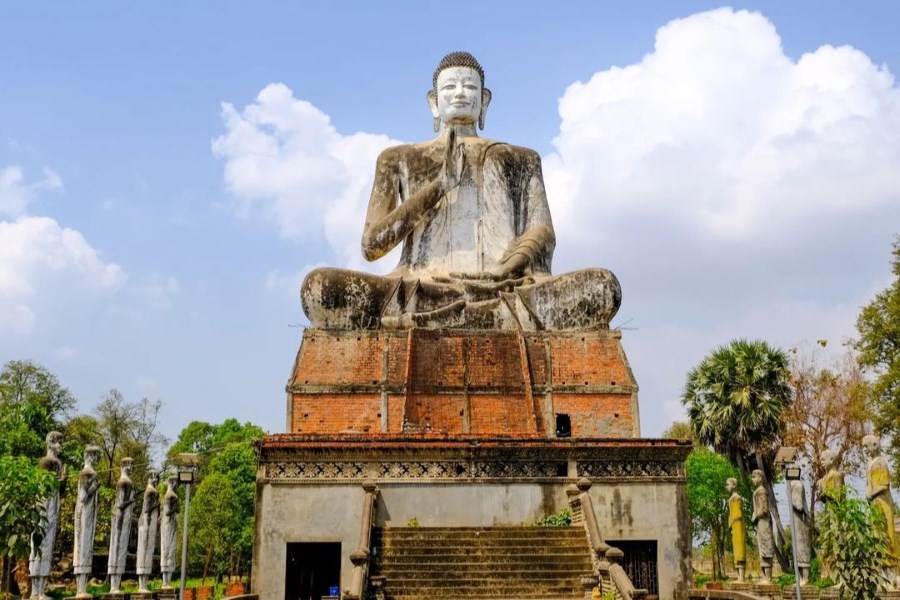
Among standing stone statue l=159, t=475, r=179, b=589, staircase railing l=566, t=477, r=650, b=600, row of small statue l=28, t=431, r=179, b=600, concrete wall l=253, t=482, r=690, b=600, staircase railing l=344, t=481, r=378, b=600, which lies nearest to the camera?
staircase railing l=566, t=477, r=650, b=600

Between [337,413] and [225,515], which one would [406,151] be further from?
[225,515]

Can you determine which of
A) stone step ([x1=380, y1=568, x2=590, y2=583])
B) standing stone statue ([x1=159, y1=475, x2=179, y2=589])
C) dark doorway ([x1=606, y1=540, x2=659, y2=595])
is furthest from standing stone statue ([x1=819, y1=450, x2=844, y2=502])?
standing stone statue ([x1=159, y1=475, x2=179, y2=589])

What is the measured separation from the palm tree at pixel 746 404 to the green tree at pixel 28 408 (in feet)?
72.7

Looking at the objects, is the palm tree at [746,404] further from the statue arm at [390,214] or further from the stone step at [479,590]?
the stone step at [479,590]

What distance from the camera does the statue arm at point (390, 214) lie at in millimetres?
21812

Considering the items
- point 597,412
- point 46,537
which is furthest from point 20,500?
point 597,412

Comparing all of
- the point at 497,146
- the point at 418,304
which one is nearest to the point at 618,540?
the point at 418,304

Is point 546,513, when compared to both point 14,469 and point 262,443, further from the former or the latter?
point 14,469

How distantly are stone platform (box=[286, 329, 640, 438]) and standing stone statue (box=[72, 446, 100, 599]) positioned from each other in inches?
157

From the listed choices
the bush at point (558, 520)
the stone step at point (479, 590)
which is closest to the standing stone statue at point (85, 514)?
the stone step at point (479, 590)

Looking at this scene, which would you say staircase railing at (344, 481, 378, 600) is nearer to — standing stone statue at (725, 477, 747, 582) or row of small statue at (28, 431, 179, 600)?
row of small statue at (28, 431, 179, 600)

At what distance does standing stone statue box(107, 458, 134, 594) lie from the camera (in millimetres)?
16516

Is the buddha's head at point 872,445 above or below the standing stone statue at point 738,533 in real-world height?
above

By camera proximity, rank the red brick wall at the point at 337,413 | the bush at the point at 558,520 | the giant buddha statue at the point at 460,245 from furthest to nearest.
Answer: the giant buddha statue at the point at 460,245 → the red brick wall at the point at 337,413 → the bush at the point at 558,520
